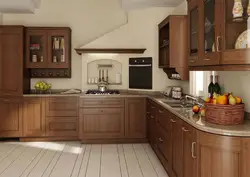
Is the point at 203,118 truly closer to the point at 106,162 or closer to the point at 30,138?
the point at 106,162

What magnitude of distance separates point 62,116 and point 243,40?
4048 millimetres

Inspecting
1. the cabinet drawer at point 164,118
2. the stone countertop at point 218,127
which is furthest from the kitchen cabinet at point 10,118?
the stone countertop at point 218,127

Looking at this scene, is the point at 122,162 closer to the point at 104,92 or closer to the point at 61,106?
the point at 104,92

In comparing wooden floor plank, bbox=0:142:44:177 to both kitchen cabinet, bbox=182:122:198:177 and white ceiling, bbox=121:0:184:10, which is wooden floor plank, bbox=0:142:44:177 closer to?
kitchen cabinet, bbox=182:122:198:177

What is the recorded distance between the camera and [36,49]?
20.1 feet

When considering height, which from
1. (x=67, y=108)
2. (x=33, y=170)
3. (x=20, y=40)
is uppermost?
(x=20, y=40)

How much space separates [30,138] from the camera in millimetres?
5848

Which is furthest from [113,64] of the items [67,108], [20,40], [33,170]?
[33,170]

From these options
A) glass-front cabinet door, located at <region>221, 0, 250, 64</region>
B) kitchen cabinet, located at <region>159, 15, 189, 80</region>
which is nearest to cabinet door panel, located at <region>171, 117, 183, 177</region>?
glass-front cabinet door, located at <region>221, 0, 250, 64</region>

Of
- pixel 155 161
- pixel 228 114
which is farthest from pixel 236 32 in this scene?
pixel 155 161

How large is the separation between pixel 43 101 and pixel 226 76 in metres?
3.58

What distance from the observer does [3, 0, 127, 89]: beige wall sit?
6.37m

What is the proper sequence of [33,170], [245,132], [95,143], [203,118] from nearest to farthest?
[245,132] → [203,118] → [33,170] → [95,143]

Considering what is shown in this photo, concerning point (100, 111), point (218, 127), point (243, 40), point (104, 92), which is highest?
point (243, 40)
